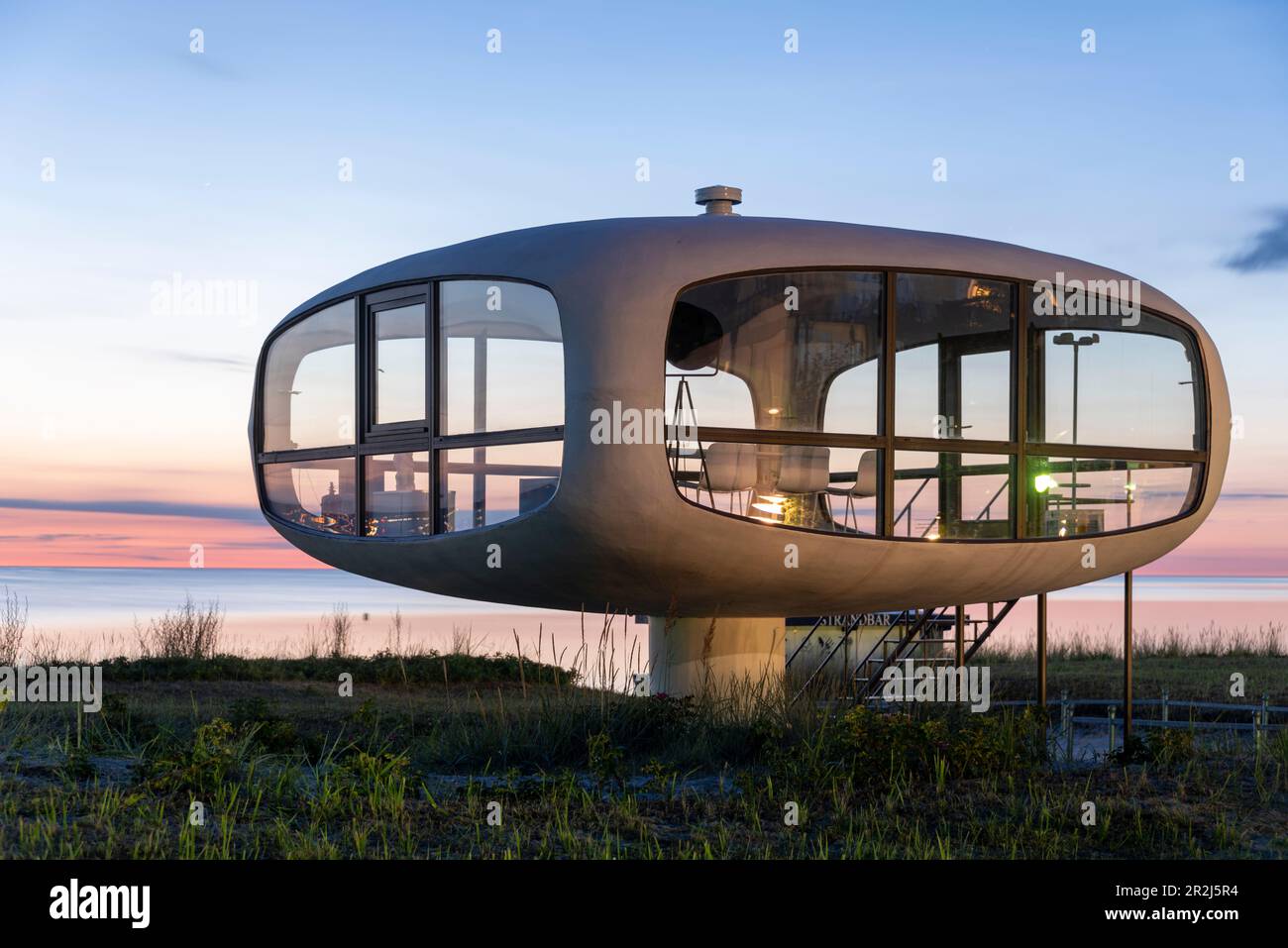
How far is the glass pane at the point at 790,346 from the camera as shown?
915 cm

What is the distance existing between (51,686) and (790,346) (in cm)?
702

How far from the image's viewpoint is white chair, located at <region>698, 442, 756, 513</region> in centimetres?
890

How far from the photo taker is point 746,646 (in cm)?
1104

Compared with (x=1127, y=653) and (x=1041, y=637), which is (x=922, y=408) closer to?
(x=1041, y=637)

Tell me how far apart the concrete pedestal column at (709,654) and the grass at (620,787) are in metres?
1.20

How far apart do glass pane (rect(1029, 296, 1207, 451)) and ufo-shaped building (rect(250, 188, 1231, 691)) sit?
3cm

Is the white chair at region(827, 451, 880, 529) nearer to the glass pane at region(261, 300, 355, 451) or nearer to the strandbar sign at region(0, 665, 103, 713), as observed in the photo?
the glass pane at region(261, 300, 355, 451)

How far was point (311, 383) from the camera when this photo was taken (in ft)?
35.1

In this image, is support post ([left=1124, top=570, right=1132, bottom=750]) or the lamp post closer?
the lamp post

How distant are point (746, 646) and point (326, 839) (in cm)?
585

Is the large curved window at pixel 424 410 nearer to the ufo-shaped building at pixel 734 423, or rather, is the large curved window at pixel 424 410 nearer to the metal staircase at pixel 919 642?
the ufo-shaped building at pixel 734 423

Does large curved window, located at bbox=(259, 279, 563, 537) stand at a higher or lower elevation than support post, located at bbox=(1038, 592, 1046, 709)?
higher

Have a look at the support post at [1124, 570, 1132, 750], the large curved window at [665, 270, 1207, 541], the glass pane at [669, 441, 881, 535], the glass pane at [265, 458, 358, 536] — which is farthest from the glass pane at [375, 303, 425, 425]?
the support post at [1124, 570, 1132, 750]
